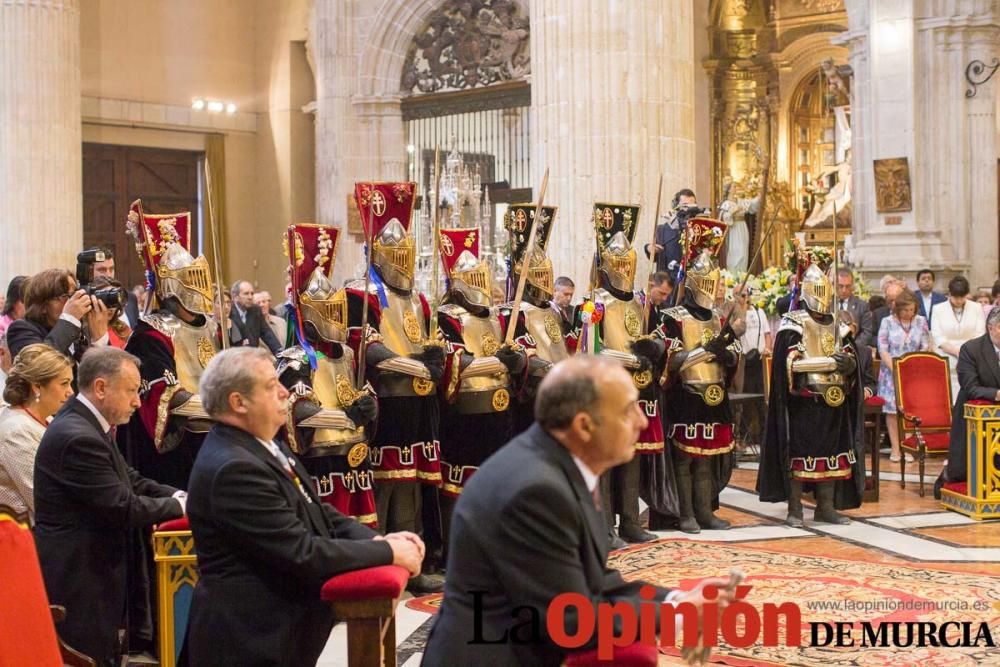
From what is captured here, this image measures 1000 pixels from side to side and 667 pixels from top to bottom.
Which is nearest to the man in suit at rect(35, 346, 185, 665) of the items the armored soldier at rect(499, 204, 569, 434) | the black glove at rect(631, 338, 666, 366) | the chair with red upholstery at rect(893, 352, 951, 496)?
the armored soldier at rect(499, 204, 569, 434)

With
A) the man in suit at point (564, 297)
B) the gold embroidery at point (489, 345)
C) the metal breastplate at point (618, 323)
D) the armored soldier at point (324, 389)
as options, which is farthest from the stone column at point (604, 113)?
the armored soldier at point (324, 389)

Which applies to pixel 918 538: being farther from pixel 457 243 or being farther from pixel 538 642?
pixel 538 642

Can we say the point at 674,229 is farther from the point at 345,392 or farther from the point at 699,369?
the point at 345,392

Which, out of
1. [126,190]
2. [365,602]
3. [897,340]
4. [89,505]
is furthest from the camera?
[126,190]

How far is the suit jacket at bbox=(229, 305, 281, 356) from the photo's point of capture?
392 inches

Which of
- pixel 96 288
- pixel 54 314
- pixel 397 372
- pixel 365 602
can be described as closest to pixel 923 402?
pixel 397 372

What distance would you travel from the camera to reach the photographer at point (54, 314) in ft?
18.9

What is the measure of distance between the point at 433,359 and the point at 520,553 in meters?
3.82

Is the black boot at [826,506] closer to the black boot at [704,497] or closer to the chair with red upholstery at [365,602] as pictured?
the black boot at [704,497]

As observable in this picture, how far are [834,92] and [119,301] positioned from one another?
13122 millimetres

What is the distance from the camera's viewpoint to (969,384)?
866 centimetres

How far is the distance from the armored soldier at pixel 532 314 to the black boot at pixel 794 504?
184 cm

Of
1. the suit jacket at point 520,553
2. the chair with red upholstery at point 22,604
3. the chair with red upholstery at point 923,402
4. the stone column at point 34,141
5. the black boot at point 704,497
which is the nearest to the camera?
the suit jacket at point 520,553

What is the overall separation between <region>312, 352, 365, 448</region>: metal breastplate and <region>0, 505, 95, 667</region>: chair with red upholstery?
8.58 ft
